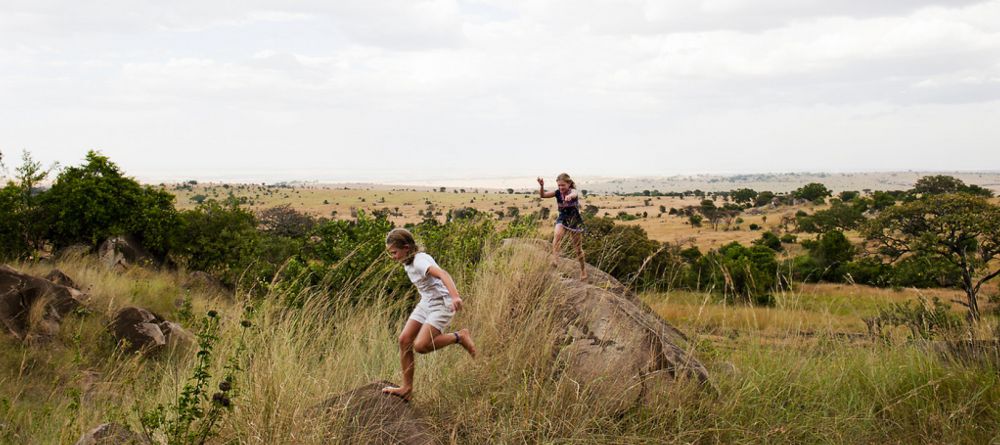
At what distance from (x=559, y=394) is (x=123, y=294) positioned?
29.6 feet

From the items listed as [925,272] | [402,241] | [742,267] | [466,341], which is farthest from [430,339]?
[925,272]

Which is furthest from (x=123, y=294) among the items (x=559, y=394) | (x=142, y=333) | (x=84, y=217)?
(x=559, y=394)

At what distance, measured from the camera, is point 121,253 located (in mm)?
15188

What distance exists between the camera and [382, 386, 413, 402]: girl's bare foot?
4805 mm

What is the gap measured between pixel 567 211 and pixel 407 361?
195 inches

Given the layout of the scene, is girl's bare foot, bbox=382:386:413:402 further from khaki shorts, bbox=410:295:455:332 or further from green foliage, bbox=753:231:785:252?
green foliage, bbox=753:231:785:252

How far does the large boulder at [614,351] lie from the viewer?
5.03 m

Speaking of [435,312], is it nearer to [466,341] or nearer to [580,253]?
[466,341]

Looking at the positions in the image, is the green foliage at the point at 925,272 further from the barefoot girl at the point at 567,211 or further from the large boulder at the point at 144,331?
the large boulder at the point at 144,331

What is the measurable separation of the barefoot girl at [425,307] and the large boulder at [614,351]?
911 millimetres

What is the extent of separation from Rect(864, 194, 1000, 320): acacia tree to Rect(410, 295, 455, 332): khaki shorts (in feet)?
79.5

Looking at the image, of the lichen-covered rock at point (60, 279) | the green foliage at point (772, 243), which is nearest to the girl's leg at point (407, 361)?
the lichen-covered rock at point (60, 279)

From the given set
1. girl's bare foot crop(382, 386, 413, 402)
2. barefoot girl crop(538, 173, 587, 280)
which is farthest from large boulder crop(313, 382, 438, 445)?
barefoot girl crop(538, 173, 587, 280)

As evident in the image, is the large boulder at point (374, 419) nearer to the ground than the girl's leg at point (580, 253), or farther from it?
nearer to the ground
